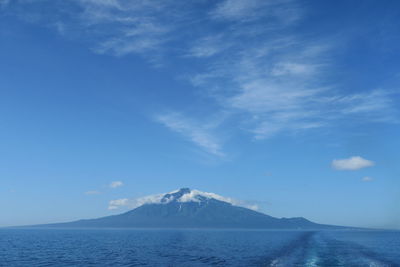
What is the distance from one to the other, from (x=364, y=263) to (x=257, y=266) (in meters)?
27.7

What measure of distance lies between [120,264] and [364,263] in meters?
57.3

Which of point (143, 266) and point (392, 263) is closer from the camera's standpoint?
point (143, 266)

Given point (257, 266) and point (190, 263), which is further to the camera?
point (190, 263)

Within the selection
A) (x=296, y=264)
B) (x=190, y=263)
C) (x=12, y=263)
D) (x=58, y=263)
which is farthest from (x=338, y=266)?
(x=12, y=263)

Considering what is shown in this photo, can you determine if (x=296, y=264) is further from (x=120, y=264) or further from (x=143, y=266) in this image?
(x=120, y=264)

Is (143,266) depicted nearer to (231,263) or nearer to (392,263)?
(231,263)

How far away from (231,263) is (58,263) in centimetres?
4014

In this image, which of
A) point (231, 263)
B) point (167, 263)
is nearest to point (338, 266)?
point (231, 263)

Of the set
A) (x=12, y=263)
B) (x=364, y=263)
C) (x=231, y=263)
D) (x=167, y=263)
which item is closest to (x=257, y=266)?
(x=231, y=263)

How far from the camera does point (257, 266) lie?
7562 centimetres

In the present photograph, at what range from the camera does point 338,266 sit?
3012 inches

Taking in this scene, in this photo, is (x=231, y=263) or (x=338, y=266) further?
(x=231, y=263)

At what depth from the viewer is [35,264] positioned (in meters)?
79.1

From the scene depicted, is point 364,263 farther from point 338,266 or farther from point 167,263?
point 167,263
